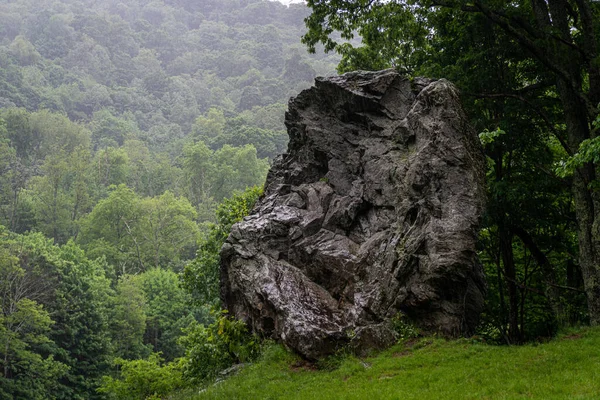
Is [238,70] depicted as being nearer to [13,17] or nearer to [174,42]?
[174,42]

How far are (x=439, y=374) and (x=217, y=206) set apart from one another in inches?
2074

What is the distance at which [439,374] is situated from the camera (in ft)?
39.5

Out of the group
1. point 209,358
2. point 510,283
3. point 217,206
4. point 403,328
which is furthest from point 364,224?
point 217,206

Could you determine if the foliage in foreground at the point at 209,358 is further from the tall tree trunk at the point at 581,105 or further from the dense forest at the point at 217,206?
the tall tree trunk at the point at 581,105

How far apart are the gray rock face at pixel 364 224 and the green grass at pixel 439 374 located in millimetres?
1028

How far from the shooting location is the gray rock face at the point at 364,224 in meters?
15.3

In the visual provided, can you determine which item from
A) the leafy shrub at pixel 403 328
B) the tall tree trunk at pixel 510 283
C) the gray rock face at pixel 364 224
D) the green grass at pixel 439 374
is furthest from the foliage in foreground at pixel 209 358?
the tall tree trunk at pixel 510 283

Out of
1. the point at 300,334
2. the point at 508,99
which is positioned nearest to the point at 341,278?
the point at 300,334

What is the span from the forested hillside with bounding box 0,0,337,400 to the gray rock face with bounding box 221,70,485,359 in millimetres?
11278

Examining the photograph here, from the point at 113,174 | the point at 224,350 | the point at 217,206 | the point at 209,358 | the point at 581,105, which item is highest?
the point at 113,174

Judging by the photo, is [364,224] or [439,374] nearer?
[439,374]

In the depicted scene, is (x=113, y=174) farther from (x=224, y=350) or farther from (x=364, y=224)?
(x=364, y=224)

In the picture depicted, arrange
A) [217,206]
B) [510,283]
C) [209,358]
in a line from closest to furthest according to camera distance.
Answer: [510,283] → [209,358] → [217,206]

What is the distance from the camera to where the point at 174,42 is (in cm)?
18900
